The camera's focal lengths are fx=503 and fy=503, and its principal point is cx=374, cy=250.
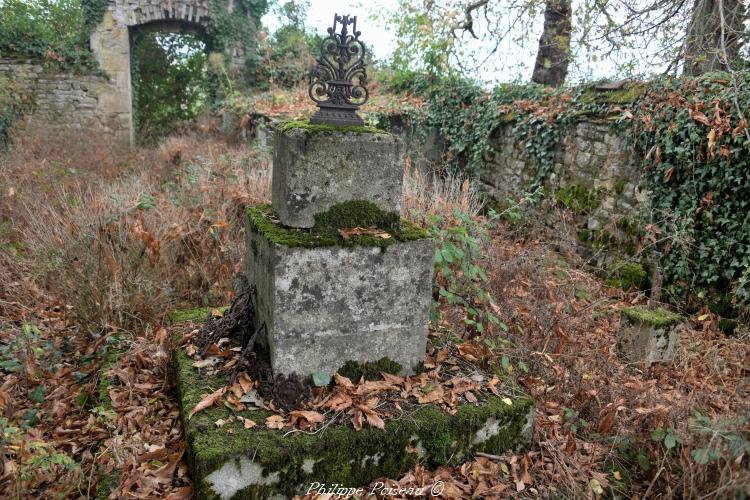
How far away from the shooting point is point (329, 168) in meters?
2.62

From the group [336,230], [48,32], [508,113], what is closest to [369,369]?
[336,230]

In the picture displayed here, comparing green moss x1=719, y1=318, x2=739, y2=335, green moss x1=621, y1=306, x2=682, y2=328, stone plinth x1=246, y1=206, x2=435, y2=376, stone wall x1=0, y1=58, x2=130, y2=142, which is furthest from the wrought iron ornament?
stone wall x1=0, y1=58, x2=130, y2=142

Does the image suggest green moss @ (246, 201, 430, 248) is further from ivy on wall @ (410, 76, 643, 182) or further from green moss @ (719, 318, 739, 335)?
ivy on wall @ (410, 76, 643, 182)

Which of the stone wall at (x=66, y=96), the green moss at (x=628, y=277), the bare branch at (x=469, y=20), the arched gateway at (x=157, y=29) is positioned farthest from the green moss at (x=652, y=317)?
the arched gateway at (x=157, y=29)

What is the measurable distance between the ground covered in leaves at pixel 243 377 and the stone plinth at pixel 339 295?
0.65 feet

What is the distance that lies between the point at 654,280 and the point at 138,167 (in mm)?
7563

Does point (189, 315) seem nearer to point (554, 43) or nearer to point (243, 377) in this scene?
point (243, 377)

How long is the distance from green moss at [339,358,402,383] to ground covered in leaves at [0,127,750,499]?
0.04 m

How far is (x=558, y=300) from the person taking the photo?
4.80 meters

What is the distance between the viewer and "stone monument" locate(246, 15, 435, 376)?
2566mm

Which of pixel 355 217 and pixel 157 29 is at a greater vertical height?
pixel 157 29

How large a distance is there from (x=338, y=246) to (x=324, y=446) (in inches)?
38.3

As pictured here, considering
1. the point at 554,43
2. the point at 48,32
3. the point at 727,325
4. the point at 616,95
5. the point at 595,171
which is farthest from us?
the point at 48,32

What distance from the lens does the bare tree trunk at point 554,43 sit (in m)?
8.38
